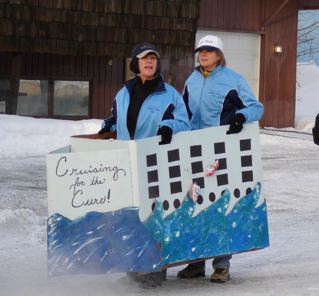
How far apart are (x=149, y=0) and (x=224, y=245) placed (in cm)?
1375

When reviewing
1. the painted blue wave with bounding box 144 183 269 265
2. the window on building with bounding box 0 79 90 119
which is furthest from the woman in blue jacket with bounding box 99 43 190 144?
the window on building with bounding box 0 79 90 119

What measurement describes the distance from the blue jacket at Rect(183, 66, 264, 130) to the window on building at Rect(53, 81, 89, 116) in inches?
563

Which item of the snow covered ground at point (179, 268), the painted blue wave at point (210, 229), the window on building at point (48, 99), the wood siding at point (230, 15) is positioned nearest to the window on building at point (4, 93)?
the window on building at point (48, 99)

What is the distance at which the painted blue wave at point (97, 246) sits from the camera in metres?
5.59

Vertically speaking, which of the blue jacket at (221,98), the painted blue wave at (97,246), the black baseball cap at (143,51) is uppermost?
the black baseball cap at (143,51)

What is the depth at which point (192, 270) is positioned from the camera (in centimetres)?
629

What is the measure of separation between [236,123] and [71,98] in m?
14.9

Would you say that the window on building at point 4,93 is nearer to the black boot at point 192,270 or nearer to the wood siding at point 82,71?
the wood siding at point 82,71

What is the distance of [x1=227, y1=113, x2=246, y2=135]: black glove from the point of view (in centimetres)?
588

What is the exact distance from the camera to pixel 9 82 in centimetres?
1933

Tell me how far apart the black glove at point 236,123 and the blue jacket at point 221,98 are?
145mm

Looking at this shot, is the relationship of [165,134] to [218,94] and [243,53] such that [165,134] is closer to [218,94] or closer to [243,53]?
[218,94]

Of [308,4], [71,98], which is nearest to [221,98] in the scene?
[71,98]

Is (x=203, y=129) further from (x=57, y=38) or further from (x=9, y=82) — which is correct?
(x=9, y=82)
